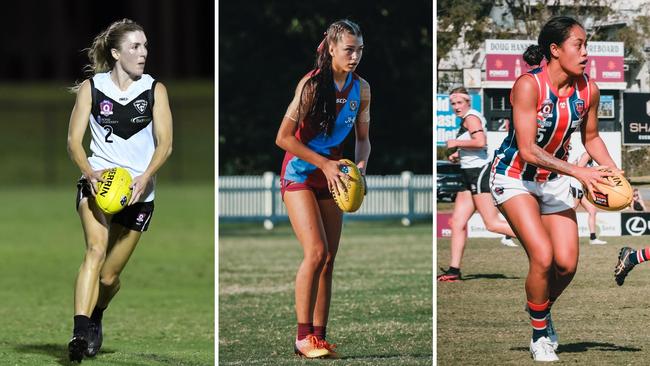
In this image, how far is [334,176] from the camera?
7992 mm

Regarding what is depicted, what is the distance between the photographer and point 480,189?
836 centimetres

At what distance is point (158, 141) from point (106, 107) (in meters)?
0.37

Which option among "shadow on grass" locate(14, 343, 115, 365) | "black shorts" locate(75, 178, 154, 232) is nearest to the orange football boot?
"black shorts" locate(75, 178, 154, 232)

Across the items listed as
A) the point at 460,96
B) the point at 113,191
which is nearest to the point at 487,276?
the point at 460,96

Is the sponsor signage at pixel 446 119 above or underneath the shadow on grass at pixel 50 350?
above

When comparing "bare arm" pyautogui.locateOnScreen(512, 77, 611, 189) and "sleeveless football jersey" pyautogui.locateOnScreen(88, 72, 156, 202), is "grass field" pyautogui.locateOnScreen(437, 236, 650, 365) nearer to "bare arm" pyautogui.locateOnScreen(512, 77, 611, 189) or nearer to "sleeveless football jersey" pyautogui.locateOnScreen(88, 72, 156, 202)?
"bare arm" pyautogui.locateOnScreen(512, 77, 611, 189)

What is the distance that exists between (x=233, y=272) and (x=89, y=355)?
7188mm

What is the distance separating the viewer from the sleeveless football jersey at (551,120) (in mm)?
8234

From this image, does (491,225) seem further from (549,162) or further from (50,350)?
(50,350)

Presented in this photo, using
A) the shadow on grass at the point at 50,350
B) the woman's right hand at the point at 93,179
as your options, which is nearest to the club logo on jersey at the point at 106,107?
the woman's right hand at the point at 93,179

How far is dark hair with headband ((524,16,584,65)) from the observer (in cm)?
826

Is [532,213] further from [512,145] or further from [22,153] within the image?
[22,153]

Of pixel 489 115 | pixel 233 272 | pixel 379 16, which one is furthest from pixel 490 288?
pixel 233 272

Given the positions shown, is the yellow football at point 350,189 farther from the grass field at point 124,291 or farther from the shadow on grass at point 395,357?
the grass field at point 124,291
